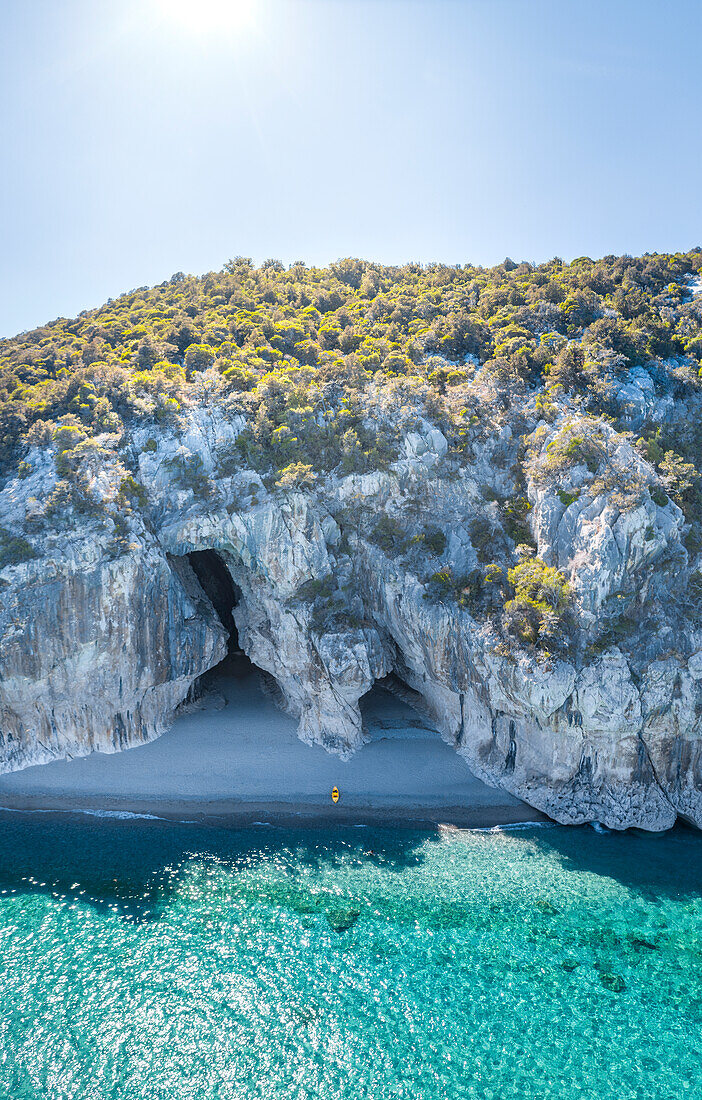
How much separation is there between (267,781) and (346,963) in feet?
32.3

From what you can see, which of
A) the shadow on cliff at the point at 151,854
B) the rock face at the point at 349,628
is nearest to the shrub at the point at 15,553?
the rock face at the point at 349,628

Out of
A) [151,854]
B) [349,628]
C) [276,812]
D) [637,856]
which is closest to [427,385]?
[349,628]

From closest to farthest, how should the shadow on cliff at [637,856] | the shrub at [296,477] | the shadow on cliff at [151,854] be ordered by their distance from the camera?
the shadow on cliff at [151,854], the shadow on cliff at [637,856], the shrub at [296,477]

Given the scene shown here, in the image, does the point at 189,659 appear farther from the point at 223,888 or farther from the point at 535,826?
the point at 535,826

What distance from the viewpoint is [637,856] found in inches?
844

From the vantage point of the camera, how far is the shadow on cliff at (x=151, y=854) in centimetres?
1970

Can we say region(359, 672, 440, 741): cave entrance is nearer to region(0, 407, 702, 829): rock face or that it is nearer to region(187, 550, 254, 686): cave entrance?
region(0, 407, 702, 829): rock face

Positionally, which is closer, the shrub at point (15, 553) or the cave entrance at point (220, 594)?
the shrub at point (15, 553)

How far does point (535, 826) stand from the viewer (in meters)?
23.4

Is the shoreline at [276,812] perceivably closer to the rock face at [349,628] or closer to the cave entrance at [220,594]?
the rock face at [349,628]

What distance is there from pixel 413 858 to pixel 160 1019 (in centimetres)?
1022

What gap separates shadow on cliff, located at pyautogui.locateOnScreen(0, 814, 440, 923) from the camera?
19.7 metres

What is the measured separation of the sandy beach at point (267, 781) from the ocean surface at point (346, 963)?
4.71 ft

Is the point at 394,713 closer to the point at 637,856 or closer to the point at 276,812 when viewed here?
the point at 276,812
